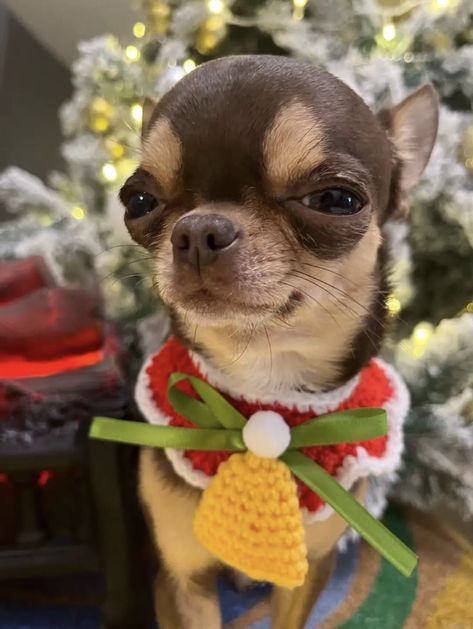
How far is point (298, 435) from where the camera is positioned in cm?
74

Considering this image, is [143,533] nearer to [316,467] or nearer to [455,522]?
[316,467]

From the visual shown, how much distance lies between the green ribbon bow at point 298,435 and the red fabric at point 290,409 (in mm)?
20

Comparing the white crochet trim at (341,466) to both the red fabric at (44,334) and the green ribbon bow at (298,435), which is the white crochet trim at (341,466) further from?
the red fabric at (44,334)

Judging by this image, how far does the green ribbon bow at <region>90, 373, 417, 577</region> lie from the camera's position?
2.38 ft

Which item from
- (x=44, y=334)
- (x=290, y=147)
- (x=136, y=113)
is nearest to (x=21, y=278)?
(x=44, y=334)

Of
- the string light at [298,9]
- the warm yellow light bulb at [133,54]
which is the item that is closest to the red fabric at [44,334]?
the warm yellow light bulb at [133,54]

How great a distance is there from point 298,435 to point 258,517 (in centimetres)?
10

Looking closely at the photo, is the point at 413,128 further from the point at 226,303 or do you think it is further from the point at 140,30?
the point at 140,30

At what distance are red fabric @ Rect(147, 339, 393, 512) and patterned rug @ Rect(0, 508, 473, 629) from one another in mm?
404

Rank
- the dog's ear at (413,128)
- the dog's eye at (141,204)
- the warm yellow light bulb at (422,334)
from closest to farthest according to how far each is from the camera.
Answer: the dog's eye at (141,204)
the dog's ear at (413,128)
the warm yellow light bulb at (422,334)

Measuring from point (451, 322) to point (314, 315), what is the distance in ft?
1.57

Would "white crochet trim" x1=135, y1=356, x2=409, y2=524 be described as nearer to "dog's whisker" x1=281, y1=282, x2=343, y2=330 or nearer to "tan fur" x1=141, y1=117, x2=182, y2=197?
"dog's whisker" x1=281, y1=282, x2=343, y2=330

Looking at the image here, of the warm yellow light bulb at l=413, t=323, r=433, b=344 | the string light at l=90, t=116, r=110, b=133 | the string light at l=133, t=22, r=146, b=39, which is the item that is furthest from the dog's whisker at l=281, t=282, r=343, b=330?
the string light at l=133, t=22, r=146, b=39

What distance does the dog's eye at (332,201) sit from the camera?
62cm
